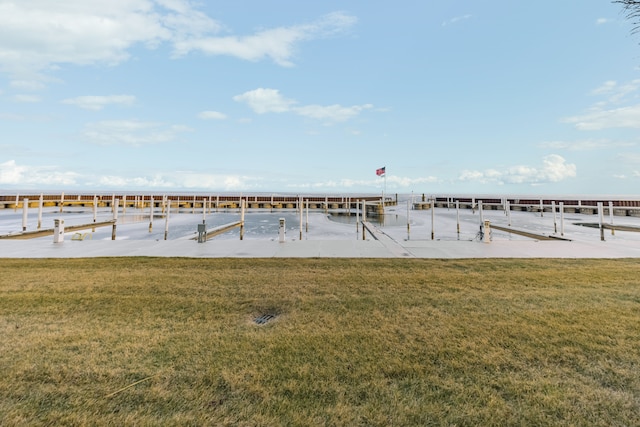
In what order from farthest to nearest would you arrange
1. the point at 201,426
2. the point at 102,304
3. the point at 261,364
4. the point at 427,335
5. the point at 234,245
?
1. the point at 234,245
2. the point at 102,304
3. the point at 427,335
4. the point at 261,364
5. the point at 201,426

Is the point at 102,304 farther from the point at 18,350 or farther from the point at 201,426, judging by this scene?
the point at 201,426

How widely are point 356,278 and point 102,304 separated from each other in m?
3.71

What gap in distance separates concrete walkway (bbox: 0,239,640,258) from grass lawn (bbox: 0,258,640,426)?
2.11m

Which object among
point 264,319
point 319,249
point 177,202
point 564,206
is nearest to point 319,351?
point 264,319

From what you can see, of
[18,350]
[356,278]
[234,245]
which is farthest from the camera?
[234,245]

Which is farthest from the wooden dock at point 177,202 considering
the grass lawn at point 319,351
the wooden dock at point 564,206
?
the grass lawn at point 319,351

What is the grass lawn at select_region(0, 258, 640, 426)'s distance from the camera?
1.91 m

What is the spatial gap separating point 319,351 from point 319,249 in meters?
5.12

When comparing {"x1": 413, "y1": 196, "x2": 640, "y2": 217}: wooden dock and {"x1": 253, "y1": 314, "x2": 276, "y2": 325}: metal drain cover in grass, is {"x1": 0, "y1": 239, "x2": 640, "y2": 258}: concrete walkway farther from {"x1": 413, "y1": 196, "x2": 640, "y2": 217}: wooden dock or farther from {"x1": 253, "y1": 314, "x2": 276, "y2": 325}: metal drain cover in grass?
{"x1": 253, "y1": 314, "x2": 276, "y2": 325}: metal drain cover in grass

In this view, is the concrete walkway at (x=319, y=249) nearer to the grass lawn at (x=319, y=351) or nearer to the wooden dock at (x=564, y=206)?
the grass lawn at (x=319, y=351)

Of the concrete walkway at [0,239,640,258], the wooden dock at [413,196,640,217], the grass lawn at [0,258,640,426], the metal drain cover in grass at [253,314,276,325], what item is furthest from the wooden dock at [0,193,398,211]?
the metal drain cover in grass at [253,314,276,325]

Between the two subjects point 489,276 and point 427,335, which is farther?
point 489,276

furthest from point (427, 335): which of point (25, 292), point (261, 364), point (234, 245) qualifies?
point (234, 245)

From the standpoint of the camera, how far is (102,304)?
3.79 metres
